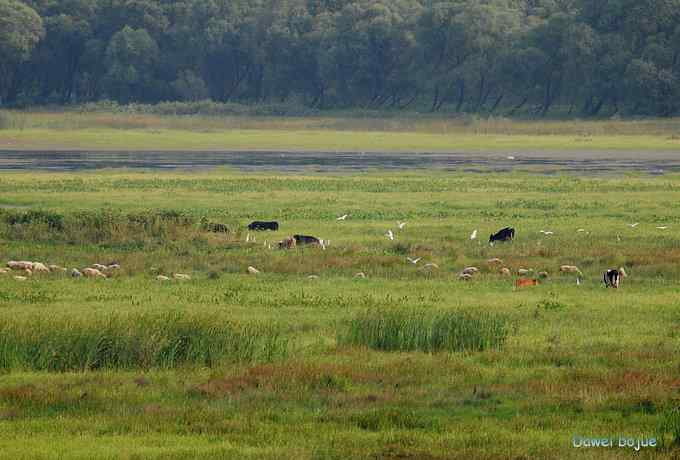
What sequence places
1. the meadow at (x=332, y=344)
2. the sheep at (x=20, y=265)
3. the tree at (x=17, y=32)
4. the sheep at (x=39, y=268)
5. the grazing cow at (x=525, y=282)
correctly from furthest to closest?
the tree at (x=17, y=32) → the sheep at (x=20, y=265) → the sheep at (x=39, y=268) → the grazing cow at (x=525, y=282) → the meadow at (x=332, y=344)

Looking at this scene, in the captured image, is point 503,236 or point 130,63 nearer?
point 503,236

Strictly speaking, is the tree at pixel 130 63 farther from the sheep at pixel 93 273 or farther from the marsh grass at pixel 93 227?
the sheep at pixel 93 273

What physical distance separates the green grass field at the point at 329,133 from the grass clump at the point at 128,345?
6292 cm

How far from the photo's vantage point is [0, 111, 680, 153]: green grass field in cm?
8181

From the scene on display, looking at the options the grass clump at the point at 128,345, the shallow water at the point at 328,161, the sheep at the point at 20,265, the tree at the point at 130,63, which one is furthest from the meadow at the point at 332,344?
the tree at the point at 130,63

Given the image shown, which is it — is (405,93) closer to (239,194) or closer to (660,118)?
(660,118)

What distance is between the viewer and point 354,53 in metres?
124

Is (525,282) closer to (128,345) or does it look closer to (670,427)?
(128,345)

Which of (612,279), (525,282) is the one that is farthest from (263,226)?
(612,279)

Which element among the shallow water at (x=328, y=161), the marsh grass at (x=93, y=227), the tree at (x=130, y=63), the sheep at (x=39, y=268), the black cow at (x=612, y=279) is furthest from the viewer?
the tree at (x=130, y=63)

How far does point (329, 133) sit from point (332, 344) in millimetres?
82803

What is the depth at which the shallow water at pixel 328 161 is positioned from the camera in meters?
60.0

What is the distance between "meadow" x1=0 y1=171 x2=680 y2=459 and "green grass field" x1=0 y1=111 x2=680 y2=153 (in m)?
49.7

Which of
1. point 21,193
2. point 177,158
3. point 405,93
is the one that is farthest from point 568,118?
point 21,193
